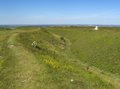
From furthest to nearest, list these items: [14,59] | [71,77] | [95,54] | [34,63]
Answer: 1. [95,54]
2. [14,59]
3. [34,63]
4. [71,77]

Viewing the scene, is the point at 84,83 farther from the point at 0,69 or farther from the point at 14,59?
the point at 14,59

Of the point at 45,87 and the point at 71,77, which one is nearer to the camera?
the point at 45,87

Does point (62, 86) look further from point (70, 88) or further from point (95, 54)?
point (95, 54)

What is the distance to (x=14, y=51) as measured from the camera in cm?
3650

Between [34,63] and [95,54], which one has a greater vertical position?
[34,63]

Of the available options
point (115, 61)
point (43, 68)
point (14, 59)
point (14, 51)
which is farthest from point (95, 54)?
point (43, 68)

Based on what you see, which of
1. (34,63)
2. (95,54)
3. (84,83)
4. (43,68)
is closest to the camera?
(84,83)

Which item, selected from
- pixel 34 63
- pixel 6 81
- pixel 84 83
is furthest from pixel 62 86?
pixel 34 63

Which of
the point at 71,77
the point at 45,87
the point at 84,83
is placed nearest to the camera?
the point at 45,87

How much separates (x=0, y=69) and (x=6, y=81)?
4700 millimetres

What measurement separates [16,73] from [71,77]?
5.22 metres

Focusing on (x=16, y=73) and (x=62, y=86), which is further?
(x=16, y=73)

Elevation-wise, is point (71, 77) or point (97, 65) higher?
point (71, 77)

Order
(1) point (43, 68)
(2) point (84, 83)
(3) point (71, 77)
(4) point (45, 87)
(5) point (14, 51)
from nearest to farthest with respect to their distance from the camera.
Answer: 1. (4) point (45, 87)
2. (2) point (84, 83)
3. (3) point (71, 77)
4. (1) point (43, 68)
5. (5) point (14, 51)
